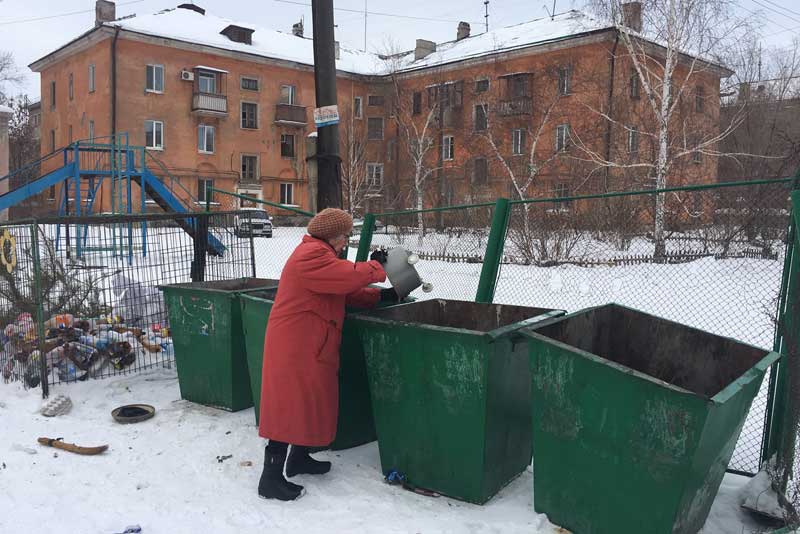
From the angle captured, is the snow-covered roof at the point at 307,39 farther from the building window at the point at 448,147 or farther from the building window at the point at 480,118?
the building window at the point at 448,147

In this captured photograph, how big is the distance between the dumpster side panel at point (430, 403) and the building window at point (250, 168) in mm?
33152

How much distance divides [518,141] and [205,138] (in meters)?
16.8

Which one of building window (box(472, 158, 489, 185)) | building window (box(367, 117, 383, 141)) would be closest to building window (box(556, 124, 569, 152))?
building window (box(472, 158, 489, 185))

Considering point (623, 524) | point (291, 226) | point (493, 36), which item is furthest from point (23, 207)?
point (623, 524)

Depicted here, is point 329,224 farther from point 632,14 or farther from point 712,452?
point 632,14

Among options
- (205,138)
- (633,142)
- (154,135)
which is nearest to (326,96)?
(633,142)

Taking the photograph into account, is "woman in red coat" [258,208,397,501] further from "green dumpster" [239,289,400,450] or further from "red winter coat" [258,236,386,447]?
"green dumpster" [239,289,400,450]

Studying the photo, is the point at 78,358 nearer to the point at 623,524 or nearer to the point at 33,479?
the point at 33,479

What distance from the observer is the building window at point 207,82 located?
3341 centimetres

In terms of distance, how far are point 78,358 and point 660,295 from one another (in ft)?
26.9

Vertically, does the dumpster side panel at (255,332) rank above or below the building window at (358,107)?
below

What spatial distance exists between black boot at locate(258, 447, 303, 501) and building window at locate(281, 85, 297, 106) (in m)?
34.6

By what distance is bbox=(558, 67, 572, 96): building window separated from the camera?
28.2 metres

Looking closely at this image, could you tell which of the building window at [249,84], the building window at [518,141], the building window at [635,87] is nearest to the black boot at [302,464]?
the building window at [635,87]
